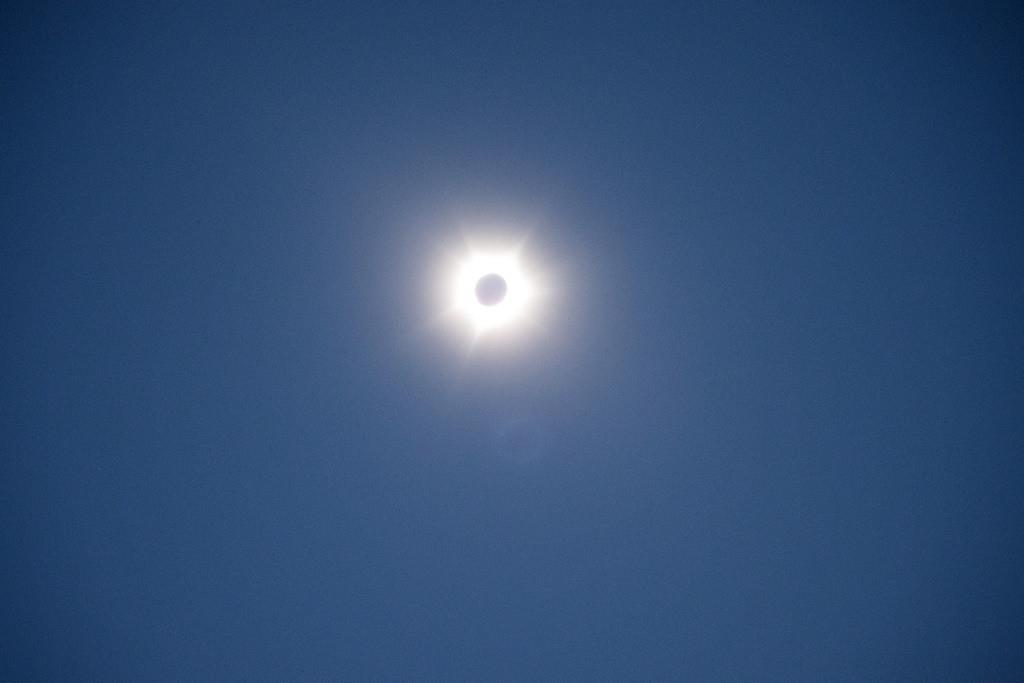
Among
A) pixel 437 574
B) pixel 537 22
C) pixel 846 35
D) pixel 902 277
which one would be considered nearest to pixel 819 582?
pixel 902 277

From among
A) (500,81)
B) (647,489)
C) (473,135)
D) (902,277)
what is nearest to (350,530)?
(647,489)

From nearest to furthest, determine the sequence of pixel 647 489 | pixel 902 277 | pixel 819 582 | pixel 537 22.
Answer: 1. pixel 537 22
2. pixel 902 277
3. pixel 647 489
4. pixel 819 582

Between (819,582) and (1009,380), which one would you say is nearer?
(1009,380)

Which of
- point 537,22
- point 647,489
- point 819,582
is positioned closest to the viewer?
point 537,22

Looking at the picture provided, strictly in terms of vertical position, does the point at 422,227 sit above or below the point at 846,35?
below

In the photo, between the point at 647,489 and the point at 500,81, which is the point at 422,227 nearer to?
the point at 500,81

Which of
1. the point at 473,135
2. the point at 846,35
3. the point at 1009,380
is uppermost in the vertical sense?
the point at 846,35
